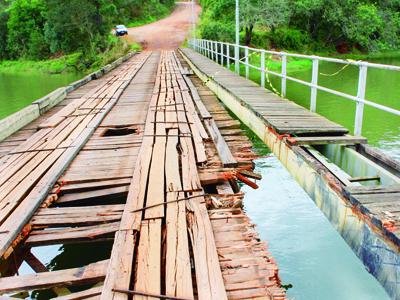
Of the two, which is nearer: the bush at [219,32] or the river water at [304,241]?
the river water at [304,241]

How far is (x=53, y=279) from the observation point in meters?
3.17

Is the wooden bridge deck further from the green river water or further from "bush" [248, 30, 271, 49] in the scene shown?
"bush" [248, 30, 271, 49]

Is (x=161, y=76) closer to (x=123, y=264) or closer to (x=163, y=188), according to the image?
(x=163, y=188)

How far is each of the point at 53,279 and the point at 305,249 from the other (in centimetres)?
→ 379

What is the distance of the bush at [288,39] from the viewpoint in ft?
126

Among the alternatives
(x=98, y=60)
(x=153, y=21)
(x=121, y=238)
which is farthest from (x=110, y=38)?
(x=121, y=238)

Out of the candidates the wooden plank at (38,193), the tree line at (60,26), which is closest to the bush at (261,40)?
the tree line at (60,26)

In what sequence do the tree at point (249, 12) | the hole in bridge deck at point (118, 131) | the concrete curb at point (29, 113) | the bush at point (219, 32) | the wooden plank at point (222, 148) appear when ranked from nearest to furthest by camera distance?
the wooden plank at point (222, 148) → the concrete curb at point (29, 113) → the hole in bridge deck at point (118, 131) → the tree at point (249, 12) → the bush at point (219, 32)

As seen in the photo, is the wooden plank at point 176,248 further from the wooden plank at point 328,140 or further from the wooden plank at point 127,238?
the wooden plank at point 328,140

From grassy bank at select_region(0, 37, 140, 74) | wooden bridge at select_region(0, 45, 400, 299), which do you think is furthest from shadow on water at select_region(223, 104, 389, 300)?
grassy bank at select_region(0, 37, 140, 74)

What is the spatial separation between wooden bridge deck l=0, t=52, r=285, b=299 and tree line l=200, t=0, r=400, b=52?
2741 cm

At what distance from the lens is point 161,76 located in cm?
1523

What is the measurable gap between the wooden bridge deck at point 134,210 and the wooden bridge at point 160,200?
0.04ft

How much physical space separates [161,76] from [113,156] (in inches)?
385
